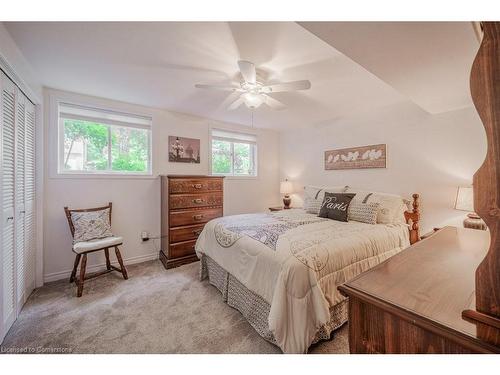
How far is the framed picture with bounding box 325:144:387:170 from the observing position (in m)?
3.09

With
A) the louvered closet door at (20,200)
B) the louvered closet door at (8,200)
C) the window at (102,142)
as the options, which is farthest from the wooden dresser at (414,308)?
the window at (102,142)

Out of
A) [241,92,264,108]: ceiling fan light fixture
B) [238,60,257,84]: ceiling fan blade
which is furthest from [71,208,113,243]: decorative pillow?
[238,60,257,84]: ceiling fan blade

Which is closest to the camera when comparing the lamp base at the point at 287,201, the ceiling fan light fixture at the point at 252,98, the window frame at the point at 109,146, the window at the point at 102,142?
the ceiling fan light fixture at the point at 252,98

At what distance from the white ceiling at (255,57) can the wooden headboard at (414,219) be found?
1.11 meters

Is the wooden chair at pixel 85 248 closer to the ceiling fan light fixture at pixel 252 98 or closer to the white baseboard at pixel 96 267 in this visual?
the white baseboard at pixel 96 267

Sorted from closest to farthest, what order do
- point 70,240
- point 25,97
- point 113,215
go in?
point 25,97 → point 70,240 → point 113,215

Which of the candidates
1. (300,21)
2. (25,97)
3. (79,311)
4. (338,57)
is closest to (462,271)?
(300,21)

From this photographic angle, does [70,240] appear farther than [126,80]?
Yes

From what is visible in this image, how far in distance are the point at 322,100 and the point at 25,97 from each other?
3.28m

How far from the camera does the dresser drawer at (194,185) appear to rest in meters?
2.90

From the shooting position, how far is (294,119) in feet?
12.1

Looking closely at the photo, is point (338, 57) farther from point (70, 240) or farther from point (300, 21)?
point (70, 240)

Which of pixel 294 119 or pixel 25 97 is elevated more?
pixel 294 119

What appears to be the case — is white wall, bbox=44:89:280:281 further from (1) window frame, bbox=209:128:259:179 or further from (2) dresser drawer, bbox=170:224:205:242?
(2) dresser drawer, bbox=170:224:205:242
